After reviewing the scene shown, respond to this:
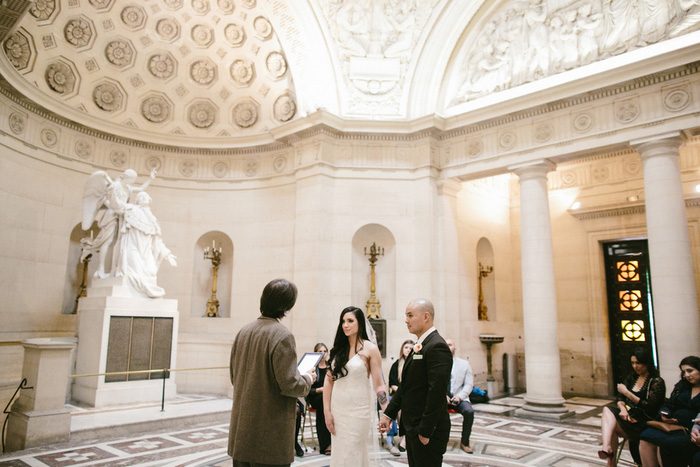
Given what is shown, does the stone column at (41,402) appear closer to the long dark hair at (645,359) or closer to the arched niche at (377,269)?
the arched niche at (377,269)

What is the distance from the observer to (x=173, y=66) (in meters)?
14.2

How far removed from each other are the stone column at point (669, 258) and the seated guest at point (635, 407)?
3650mm

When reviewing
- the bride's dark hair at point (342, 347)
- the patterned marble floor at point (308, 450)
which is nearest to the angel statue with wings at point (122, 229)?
the patterned marble floor at point (308, 450)

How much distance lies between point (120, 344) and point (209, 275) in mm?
4934

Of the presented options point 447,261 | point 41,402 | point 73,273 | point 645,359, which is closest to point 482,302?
point 447,261

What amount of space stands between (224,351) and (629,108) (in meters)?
10.7

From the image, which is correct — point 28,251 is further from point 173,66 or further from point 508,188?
point 508,188

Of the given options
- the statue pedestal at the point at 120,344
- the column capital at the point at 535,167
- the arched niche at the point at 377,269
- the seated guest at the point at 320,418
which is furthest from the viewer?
the arched niche at the point at 377,269

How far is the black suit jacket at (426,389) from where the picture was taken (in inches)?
149

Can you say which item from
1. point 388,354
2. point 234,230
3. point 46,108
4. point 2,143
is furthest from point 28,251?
point 388,354

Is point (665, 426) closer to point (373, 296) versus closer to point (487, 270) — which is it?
point (373, 296)

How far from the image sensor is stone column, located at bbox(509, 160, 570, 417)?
10516 millimetres

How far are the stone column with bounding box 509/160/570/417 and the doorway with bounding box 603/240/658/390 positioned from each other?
339cm

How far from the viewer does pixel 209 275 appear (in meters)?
14.6
